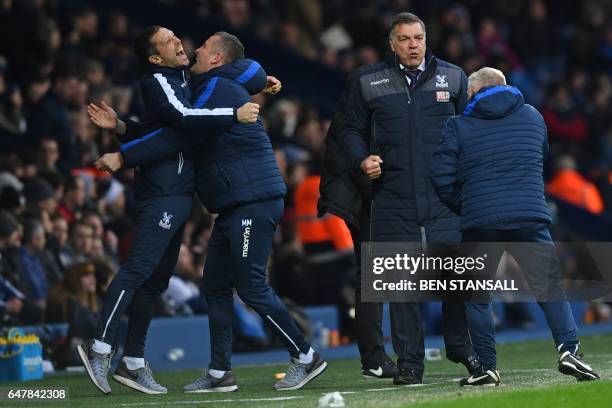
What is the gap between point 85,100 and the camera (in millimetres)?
15328

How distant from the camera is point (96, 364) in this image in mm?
9695

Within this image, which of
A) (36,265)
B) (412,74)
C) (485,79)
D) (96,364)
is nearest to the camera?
(485,79)

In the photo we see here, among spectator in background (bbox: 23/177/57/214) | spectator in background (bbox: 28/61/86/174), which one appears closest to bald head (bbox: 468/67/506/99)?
spectator in background (bbox: 23/177/57/214)

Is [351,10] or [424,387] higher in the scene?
[351,10]

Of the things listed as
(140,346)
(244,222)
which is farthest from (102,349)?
(244,222)

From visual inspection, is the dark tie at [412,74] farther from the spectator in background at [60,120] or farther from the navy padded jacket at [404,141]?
the spectator in background at [60,120]

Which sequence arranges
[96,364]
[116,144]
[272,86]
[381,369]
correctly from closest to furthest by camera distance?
[96,364] → [272,86] → [381,369] → [116,144]

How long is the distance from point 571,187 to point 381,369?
9.99 metres

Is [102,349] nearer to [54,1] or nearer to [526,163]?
[526,163]

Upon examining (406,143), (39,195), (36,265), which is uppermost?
(406,143)

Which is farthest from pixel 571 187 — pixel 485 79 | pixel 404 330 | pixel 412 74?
pixel 485 79

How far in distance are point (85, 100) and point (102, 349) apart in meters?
5.97

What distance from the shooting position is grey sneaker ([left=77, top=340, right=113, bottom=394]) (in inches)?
382

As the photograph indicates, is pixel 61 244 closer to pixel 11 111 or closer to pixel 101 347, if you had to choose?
pixel 11 111
